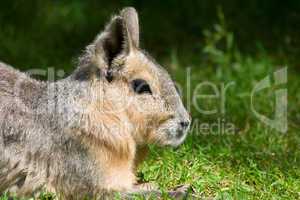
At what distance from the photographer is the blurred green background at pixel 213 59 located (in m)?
5.54

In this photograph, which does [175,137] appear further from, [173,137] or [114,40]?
[114,40]

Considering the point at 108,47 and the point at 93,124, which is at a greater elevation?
the point at 108,47

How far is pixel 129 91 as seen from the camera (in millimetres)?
5062

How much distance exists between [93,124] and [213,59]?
3.63 m

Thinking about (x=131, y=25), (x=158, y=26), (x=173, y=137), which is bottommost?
(x=173, y=137)

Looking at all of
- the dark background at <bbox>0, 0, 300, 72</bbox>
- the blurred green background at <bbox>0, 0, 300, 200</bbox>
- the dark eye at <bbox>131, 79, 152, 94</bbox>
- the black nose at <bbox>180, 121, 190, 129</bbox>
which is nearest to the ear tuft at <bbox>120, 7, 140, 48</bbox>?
the dark eye at <bbox>131, 79, 152, 94</bbox>

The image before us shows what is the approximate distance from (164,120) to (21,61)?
3.55 m

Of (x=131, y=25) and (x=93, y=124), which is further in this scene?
(x=131, y=25)

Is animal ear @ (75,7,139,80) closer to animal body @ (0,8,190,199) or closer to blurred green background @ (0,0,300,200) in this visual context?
animal body @ (0,8,190,199)

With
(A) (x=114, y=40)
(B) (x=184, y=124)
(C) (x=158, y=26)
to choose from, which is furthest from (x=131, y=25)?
(C) (x=158, y=26)

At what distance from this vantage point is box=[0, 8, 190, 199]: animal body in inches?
195

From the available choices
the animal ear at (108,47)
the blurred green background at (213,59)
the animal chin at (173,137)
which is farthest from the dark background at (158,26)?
the animal chin at (173,137)

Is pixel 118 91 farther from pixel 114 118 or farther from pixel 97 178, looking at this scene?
pixel 97 178

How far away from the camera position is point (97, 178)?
4906mm
